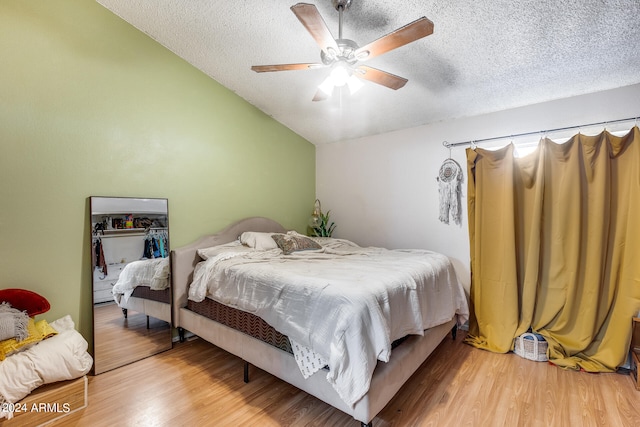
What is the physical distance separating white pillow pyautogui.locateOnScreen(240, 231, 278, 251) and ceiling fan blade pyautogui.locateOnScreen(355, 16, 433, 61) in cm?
193

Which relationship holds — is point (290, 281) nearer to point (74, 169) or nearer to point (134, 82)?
point (74, 169)

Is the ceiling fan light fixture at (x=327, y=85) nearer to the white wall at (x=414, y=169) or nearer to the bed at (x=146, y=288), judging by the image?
the white wall at (x=414, y=169)

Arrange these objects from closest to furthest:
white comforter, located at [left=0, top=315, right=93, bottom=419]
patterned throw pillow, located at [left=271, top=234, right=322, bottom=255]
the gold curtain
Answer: white comforter, located at [left=0, top=315, right=93, bottom=419] → the gold curtain → patterned throw pillow, located at [left=271, top=234, right=322, bottom=255]

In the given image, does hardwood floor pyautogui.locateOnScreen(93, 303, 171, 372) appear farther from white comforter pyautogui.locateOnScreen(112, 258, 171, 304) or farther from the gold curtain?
the gold curtain

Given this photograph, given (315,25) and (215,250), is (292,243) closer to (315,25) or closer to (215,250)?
(215,250)

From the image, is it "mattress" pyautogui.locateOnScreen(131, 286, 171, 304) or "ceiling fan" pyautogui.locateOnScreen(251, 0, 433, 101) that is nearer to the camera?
"ceiling fan" pyautogui.locateOnScreen(251, 0, 433, 101)

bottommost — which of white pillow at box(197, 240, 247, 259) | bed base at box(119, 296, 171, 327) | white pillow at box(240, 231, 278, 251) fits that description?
bed base at box(119, 296, 171, 327)

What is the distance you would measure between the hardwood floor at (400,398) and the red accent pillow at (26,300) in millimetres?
670

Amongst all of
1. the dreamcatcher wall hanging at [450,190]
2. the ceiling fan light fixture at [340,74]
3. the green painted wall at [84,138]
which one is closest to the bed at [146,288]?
the green painted wall at [84,138]

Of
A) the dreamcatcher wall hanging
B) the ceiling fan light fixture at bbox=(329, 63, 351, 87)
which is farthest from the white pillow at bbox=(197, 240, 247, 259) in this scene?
the dreamcatcher wall hanging

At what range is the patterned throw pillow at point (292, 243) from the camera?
2957 mm

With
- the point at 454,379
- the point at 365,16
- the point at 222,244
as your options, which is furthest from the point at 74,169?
the point at 454,379

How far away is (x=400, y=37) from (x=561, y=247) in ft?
7.29

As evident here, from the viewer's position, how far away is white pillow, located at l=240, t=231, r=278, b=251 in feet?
9.71
